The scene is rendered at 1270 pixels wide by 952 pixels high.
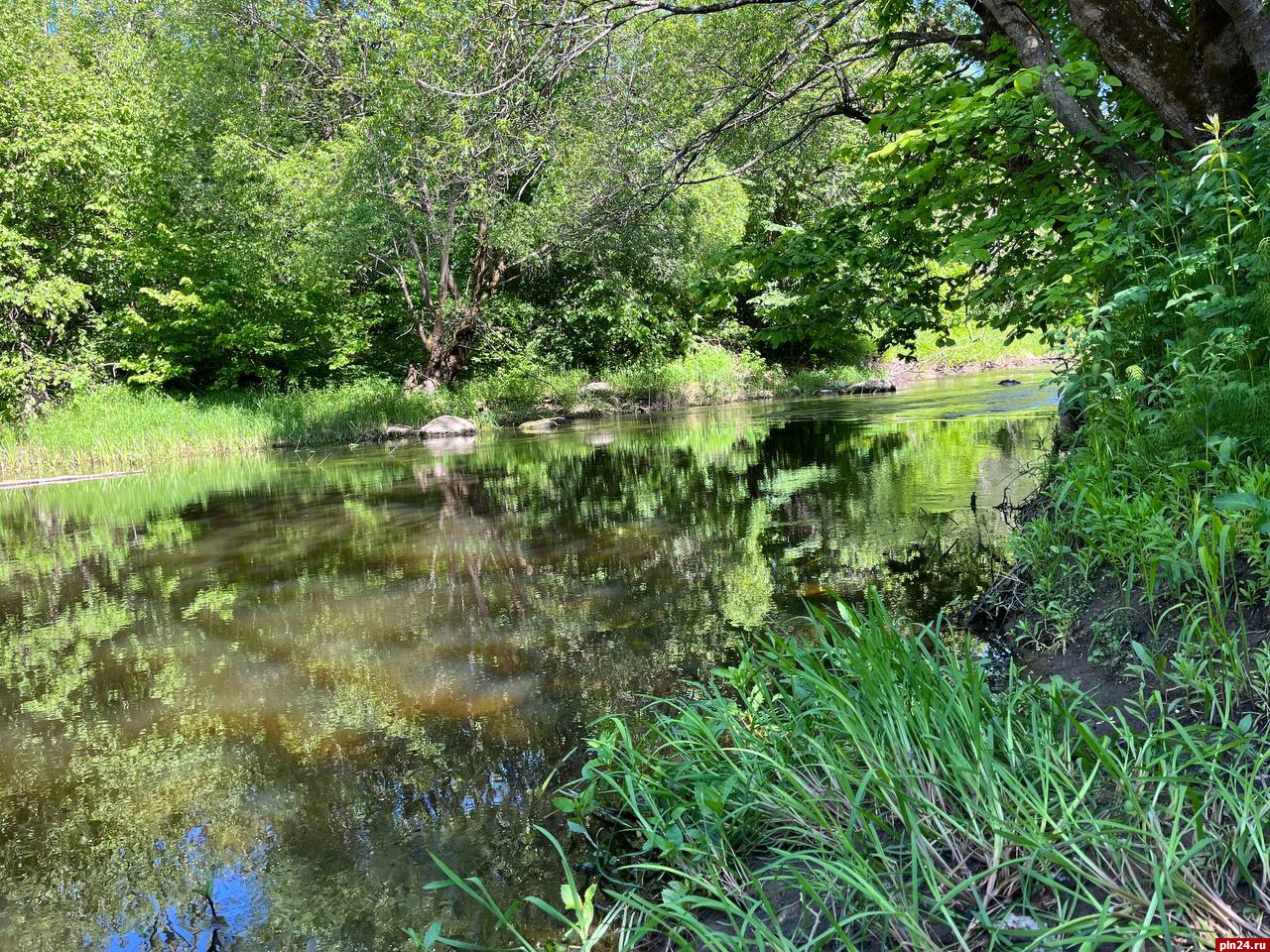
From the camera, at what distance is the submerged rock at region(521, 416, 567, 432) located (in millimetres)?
21617

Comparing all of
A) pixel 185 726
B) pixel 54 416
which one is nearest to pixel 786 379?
pixel 54 416

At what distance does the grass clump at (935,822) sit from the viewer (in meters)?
1.58

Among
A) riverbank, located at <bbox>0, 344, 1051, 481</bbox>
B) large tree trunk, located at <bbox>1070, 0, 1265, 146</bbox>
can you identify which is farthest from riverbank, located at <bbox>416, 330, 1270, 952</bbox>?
riverbank, located at <bbox>0, 344, 1051, 481</bbox>

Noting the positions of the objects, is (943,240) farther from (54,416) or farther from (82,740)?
(54,416)

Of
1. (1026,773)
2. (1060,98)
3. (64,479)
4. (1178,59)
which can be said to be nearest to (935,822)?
(1026,773)

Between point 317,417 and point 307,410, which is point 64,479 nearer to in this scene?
point 317,417

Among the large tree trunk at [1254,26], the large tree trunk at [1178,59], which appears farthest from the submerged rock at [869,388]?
the large tree trunk at [1254,26]

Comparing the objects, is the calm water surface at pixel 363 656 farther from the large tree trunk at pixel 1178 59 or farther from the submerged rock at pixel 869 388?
the submerged rock at pixel 869 388

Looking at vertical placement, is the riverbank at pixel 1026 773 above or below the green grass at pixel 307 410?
below

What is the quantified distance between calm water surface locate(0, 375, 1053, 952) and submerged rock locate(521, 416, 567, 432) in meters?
10.8

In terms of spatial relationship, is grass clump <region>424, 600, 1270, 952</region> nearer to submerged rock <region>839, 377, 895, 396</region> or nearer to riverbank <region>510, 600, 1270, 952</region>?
riverbank <region>510, 600, 1270, 952</region>

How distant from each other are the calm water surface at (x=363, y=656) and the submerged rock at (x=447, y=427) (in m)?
10.5

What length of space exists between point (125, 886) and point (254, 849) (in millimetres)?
368

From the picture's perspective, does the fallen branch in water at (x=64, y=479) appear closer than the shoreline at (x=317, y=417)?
Yes
